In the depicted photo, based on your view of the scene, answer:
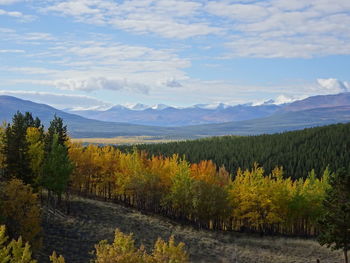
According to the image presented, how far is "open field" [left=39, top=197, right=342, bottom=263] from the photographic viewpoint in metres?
55.8

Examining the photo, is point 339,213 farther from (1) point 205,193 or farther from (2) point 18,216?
(1) point 205,193

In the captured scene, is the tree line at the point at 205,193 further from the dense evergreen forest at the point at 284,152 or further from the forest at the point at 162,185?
the dense evergreen forest at the point at 284,152

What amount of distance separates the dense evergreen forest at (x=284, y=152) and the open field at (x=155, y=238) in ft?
235

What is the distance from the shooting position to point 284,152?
181 meters

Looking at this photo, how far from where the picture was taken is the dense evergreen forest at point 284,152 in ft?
525

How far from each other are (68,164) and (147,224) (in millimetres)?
19201

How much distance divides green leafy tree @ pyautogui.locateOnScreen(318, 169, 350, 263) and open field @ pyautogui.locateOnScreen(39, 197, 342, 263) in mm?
15685

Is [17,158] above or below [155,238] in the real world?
above

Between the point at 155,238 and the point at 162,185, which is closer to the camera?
the point at 155,238

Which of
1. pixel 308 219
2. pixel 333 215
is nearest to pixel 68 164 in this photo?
pixel 333 215

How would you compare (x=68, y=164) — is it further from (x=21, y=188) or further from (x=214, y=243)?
(x=214, y=243)

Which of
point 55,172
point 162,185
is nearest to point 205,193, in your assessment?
point 162,185

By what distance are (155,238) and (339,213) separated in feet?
101

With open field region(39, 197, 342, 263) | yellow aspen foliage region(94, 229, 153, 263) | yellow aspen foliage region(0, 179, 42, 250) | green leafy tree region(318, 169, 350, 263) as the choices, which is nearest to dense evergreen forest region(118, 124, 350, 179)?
open field region(39, 197, 342, 263)
